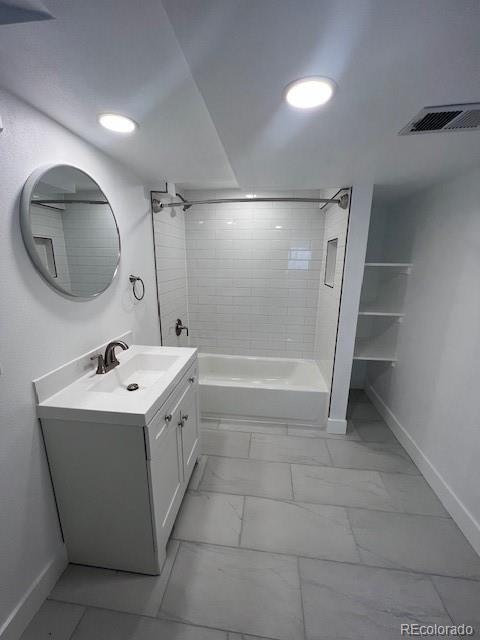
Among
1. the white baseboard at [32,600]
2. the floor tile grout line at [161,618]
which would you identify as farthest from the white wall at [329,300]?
the white baseboard at [32,600]

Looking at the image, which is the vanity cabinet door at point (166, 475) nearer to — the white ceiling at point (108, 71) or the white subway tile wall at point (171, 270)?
the white subway tile wall at point (171, 270)

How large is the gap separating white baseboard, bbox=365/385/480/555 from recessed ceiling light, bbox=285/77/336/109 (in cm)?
226

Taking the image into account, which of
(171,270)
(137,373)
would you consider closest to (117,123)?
(137,373)

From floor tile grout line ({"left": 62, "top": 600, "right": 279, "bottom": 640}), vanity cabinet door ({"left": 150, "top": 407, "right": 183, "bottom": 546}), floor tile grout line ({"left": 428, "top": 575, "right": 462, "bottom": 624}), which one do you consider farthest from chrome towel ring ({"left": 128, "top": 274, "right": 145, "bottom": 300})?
floor tile grout line ({"left": 428, "top": 575, "right": 462, "bottom": 624})

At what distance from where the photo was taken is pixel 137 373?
1711mm

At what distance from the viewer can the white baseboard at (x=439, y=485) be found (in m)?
1.47

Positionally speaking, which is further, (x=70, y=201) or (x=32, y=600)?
(x=70, y=201)

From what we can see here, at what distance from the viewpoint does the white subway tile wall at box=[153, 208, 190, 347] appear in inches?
93.6

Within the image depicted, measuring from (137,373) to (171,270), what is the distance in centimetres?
130

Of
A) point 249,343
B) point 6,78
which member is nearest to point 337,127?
point 6,78

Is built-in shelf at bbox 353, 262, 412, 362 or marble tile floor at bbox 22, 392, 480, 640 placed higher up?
built-in shelf at bbox 353, 262, 412, 362

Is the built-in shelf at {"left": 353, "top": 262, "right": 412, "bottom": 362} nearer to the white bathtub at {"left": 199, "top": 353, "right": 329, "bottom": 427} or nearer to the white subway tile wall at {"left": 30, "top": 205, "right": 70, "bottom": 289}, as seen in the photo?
the white bathtub at {"left": 199, "top": 353, "right": 329, "bottom": 427}

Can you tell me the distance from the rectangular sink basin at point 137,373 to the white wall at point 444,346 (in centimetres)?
183

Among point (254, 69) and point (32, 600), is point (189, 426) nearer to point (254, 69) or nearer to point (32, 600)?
point (32, 600)
